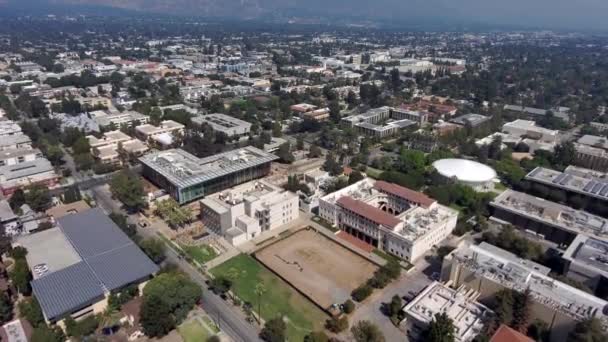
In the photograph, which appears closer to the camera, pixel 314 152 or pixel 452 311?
pixel 452 311

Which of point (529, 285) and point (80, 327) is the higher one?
point (529, 285)

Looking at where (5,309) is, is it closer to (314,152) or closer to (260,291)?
(260,291)

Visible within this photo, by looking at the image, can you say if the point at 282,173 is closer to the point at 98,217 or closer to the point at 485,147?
the point at 98,217

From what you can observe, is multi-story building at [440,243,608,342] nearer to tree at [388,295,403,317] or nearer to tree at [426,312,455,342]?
tree at [388,295,403,317]

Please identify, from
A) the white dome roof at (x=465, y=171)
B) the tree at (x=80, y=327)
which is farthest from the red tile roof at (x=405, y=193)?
the tree at (x=80, y=327)

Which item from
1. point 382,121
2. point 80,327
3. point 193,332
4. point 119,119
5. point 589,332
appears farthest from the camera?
point 382,121

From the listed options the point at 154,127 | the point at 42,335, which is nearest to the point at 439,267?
the point at 42,335

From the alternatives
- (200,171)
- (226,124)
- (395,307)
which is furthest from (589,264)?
(226,124)

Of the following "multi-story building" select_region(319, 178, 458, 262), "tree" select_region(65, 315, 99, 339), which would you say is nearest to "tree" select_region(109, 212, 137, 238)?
"tree" select_region(65, 315, 99, 339)
